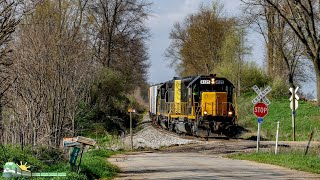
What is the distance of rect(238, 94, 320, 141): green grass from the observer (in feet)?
130

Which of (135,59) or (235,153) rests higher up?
(135,59)

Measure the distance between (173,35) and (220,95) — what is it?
5493 cm

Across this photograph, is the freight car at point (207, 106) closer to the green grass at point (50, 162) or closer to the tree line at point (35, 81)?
A: the tree line at point (35, 81)

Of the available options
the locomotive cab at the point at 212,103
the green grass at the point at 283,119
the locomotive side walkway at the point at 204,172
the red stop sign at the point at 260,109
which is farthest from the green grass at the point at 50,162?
the green grass at the point at 283,119

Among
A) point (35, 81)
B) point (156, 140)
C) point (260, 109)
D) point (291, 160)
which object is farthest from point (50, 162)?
point (156, 140)

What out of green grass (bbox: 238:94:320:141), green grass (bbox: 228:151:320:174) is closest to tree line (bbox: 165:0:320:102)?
green grass (bbox: 238:94:320:141)

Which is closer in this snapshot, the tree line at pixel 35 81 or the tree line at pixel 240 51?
the tree line at pixel 35 81

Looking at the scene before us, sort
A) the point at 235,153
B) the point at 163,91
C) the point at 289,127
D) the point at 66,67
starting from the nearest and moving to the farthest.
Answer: the point at 66,67 → the point at 235,153 → the point at 289,127 → the point at 163,91

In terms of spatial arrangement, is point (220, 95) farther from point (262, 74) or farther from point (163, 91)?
point (262, 74)

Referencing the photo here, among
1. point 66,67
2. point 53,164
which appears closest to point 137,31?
point 66,67

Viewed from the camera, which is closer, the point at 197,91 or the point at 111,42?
the point at 197,91

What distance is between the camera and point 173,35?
290 feet

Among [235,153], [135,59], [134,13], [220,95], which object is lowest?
[235,153]

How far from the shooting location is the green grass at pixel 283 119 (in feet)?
130
